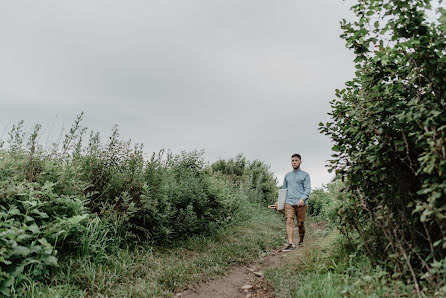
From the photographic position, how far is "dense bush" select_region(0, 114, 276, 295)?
448 centimetres

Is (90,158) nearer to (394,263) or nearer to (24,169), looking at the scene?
(24,169)

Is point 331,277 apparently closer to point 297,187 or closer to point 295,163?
point 297,187

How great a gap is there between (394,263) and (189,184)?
508cm

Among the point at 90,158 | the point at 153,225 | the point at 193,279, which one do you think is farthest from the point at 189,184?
the point at 193,279

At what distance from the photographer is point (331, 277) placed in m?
4.50

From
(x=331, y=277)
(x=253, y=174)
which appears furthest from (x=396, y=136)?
(x=253, y=174)

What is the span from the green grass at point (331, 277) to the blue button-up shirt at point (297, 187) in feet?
8.82

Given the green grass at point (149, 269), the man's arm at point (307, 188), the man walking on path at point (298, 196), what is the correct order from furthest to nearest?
the man walking on path at point (298, 196) → the man's arm at point (307, 188) → the green grass at point (149, 269)

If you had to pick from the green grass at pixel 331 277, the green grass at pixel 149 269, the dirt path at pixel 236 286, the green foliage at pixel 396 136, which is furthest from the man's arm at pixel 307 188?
the green foliage at pixel 396 136

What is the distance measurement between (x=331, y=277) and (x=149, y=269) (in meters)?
2.92

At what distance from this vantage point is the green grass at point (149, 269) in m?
4.57

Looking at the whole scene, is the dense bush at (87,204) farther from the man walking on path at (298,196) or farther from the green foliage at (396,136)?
the green foliage at (396,136)

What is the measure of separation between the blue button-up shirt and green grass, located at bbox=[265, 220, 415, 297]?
2690 mm

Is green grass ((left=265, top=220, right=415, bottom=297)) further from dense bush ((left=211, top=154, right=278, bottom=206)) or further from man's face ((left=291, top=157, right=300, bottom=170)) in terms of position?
dense bush ((left=211, top=154, right=278, bottom=206))
